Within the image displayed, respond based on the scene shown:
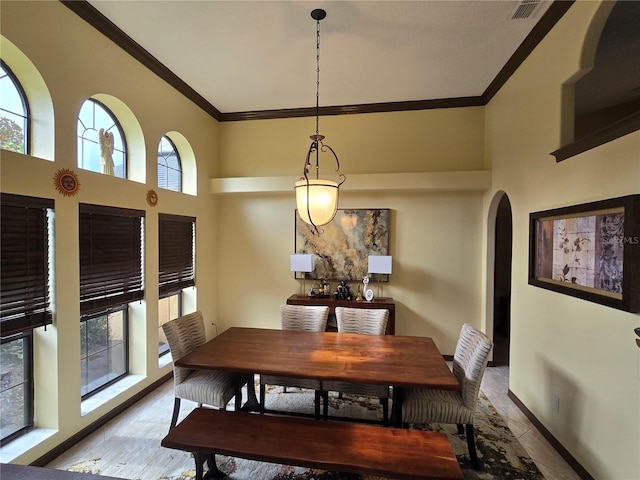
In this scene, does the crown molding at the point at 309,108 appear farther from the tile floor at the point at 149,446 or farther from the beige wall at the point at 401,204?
the tile floor at the point at 149,446

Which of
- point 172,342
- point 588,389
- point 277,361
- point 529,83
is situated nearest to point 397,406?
point 277,361

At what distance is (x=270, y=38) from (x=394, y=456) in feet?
11.2

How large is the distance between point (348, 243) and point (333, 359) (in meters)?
2.29

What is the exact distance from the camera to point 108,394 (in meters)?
2.85

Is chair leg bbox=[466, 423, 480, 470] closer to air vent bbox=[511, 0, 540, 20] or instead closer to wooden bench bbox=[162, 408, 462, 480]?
wooden bench bbox=[162, 408, 462, 480]

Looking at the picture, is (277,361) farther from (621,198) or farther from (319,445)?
(621,198)

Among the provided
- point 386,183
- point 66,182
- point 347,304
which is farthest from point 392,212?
point 66,182

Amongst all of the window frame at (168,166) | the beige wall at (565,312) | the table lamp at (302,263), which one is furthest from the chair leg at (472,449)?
the window frame at (168,166)

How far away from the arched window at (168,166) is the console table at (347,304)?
220cm

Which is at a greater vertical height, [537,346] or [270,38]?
Result: [270,38]

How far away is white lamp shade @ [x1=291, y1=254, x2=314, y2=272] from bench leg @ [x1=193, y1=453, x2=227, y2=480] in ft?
8.14

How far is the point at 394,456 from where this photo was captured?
1656mm

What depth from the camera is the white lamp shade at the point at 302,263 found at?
4.24 meters

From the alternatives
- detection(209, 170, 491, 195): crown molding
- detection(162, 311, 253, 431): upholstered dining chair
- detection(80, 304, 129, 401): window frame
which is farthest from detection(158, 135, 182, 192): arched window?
detection(162, 311, 253, 431): upholstered dining chair
